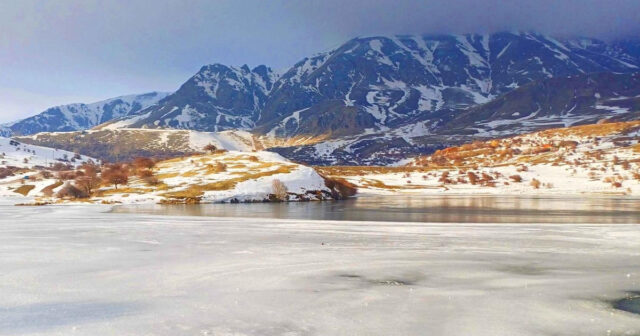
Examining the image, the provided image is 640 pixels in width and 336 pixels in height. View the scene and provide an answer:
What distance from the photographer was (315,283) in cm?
1556

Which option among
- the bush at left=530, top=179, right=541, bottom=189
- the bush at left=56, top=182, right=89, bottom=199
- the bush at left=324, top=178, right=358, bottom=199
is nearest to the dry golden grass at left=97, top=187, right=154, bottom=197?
the bush at left=56, top=182, right=89, bottom=199

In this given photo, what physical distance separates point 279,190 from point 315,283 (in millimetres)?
58776

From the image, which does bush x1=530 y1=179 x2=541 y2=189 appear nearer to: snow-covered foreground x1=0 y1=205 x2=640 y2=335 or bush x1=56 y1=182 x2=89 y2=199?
snow-covered foreground x1=0 y1=205 x2=640 y2=335

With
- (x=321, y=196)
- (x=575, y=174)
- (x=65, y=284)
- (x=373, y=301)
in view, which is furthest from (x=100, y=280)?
(x=575, y=174)

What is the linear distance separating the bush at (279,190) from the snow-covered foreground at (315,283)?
44443mm

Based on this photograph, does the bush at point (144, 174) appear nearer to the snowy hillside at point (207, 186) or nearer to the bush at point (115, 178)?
the snowy hillside at point (207, 186)

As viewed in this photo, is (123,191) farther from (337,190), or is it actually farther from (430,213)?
(430,213)

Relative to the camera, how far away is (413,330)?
10734 millimetres

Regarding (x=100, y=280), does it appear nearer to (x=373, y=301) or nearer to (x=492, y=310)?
(x=373, y=301)

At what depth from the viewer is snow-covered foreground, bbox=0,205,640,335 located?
1113 cm

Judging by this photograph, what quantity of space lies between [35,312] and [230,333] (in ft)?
17.7

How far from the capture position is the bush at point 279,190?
7301 centimetres

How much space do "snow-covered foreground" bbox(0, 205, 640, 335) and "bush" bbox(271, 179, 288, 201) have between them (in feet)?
146

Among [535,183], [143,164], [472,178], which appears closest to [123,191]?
[143,164]
